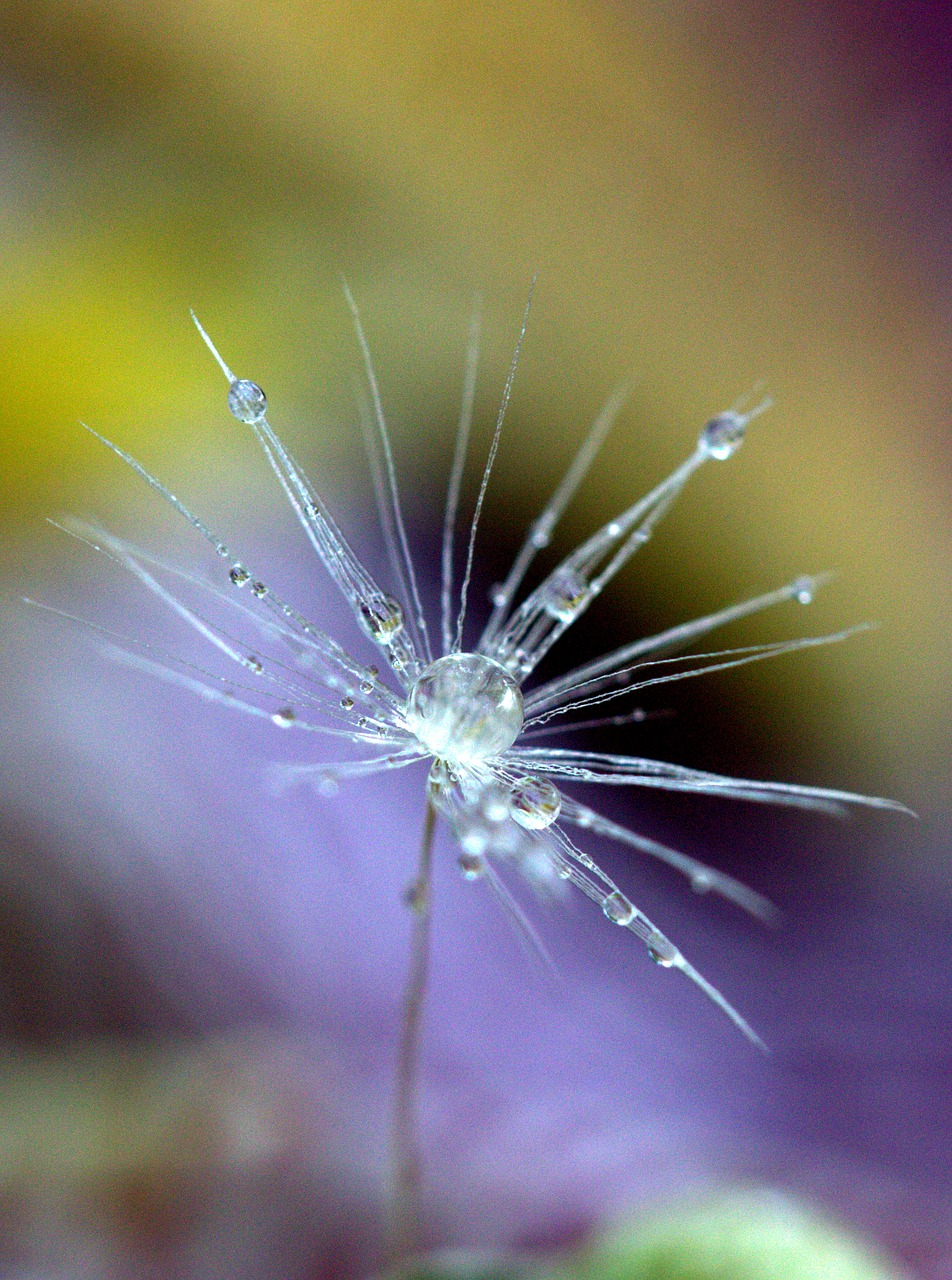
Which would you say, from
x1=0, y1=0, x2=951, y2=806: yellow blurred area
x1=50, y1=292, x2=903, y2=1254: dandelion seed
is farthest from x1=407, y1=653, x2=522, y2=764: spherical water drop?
x1=0, y1=0, x2=951, y2=806: yellow blurred area

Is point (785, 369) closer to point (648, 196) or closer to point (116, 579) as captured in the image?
point (648, 196)

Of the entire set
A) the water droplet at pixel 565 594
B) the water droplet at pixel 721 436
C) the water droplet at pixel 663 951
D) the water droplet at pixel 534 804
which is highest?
the water droplet at pixel 721 436

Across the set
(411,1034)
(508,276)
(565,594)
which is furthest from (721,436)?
(508,276)

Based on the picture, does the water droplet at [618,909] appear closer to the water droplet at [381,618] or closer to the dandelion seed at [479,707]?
the dandelion seed at [479,707]

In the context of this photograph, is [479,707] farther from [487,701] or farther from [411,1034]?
[411,1034]

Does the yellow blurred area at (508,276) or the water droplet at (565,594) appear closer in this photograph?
the water droplet at (565,594)

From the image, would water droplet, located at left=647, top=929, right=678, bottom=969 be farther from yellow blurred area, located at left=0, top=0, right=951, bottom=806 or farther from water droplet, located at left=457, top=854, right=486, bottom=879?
yellow blurred area, located at left=0, top=0, right=951, bottom=806

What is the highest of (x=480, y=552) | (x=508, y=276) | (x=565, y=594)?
(x=508, y=276)

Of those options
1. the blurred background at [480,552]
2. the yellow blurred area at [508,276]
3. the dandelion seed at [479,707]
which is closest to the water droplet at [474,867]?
the dandelion seed at [479,707]
